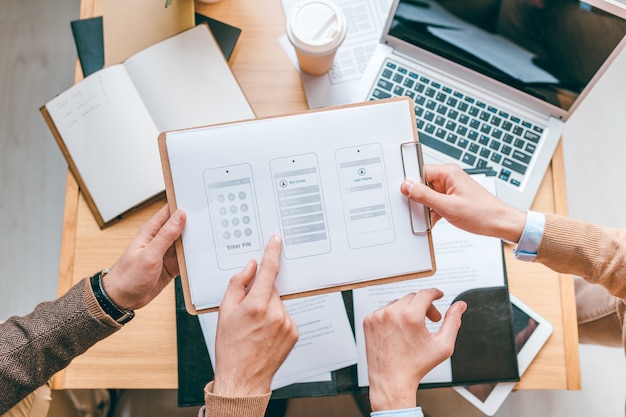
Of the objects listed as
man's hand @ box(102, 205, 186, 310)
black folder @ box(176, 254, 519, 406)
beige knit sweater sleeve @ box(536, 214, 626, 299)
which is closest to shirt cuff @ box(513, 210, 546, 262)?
beige knit sweater sleeve @ box(536, 214, 626, 299)

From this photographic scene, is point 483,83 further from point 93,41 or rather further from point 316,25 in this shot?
point 93,41

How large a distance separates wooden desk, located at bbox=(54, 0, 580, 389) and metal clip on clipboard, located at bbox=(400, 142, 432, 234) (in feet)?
0.90

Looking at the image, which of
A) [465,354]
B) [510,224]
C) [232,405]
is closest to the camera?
[232,405]

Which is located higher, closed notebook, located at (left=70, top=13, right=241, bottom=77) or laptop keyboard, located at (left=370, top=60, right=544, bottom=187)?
closed notebook, located at (left=70, top=13, right=241, bottom=77)

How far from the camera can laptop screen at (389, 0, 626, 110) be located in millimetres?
656

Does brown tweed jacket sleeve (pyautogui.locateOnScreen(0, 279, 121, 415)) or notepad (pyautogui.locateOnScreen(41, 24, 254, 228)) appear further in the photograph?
notepad (pyautogui.locateOnScreen(41, 24, 254, 228))

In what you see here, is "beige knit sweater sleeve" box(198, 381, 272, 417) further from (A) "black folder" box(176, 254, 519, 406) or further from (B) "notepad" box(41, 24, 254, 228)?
(B) "notepad" box(41, 24, 254, 228)

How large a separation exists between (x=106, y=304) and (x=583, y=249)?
0.64 m

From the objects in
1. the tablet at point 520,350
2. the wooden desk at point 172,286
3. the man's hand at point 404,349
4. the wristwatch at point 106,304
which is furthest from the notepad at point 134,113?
the tablet at point 520,350

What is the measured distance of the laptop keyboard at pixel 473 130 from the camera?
2.61 feet

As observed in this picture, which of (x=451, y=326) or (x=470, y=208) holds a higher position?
(x=470, y=208)

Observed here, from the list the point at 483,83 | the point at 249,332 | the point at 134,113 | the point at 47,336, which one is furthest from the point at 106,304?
the point at 483,83

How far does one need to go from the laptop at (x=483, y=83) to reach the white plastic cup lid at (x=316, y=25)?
0.10m

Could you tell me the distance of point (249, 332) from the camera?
1.84 ft
